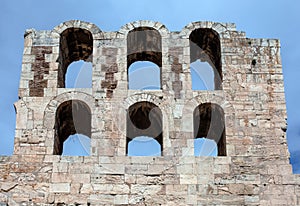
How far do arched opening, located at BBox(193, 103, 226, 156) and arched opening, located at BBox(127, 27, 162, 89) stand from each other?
202 centimetres

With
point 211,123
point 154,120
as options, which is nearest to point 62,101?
point 154,120

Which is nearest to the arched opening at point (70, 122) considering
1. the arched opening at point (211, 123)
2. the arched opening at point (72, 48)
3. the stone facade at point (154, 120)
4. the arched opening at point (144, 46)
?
the stone facade at point (154, 120)

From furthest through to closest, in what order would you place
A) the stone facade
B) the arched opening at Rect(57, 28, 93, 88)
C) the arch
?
the arched opening at Rect(57, 28, 93, 88) → the arch → the stone facade

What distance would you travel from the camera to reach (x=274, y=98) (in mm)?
18031

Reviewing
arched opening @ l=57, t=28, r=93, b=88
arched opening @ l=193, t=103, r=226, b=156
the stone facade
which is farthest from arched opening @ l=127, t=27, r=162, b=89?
arched opening @ l=193, t=103, r=226, b=156

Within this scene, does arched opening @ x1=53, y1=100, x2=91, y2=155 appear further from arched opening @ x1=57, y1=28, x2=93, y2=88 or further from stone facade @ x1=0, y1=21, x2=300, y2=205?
arched opening @ x1=57, y1=28, x2=93, y2=88

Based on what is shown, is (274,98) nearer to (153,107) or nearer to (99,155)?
(153,107)

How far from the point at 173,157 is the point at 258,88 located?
309 cm

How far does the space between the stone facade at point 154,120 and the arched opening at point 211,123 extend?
61 mm

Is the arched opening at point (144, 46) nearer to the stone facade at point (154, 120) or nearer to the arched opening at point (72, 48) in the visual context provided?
the stone facade at point (154, 120)

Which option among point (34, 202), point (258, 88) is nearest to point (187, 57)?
point (258, 88)

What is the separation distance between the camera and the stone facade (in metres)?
16.7

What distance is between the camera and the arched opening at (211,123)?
18134 millimetres

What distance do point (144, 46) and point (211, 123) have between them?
295 cm
